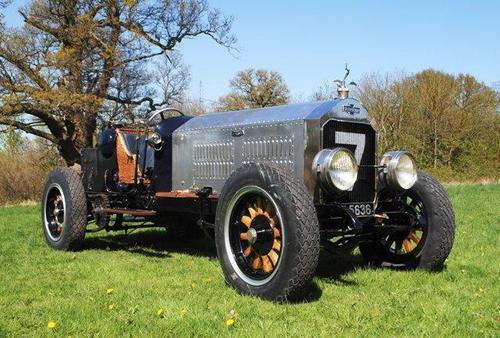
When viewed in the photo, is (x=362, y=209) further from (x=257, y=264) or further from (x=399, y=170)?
(x=257, y=264)

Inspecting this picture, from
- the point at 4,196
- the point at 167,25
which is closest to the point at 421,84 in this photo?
the point at 167,25

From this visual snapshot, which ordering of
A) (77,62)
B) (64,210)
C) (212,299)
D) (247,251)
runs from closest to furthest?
(212,299) → (247,251) → (64,210) → (77,62)

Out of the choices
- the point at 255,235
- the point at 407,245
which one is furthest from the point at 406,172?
the point at 255,235

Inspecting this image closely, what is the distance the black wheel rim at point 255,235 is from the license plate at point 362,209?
1010 millimetres

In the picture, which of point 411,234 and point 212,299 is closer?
point 212,299

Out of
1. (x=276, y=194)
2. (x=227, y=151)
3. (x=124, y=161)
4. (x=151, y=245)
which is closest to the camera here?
(x=276, y=194)

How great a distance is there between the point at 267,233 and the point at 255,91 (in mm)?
27925

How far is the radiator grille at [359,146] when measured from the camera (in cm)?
531

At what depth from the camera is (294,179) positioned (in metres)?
4.43

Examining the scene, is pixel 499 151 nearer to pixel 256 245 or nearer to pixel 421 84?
pixel 421 84

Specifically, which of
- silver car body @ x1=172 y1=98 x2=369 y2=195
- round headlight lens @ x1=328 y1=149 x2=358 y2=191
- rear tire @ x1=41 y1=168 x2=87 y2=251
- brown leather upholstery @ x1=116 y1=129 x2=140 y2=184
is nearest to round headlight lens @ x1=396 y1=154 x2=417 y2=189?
silver car body @ x1=172 y1=98 x2=369 y2=195

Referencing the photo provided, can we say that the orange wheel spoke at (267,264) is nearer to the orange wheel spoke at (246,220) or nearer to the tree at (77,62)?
the orange wheel spoke at (246,220)

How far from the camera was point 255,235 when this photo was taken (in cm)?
463

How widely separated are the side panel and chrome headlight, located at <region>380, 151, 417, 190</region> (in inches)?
36.3
